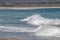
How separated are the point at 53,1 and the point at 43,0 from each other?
1.43 metres

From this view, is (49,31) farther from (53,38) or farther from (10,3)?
(10,3)

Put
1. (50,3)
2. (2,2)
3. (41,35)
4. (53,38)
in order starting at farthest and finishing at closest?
(2,2), (50,3), (41,35), (53,38)

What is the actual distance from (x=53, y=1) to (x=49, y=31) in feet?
61.1

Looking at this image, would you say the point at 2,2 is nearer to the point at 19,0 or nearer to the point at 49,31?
the point at 19,0

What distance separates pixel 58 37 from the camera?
263 inches

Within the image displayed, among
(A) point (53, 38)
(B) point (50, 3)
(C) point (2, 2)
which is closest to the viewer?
(A) point (53, 38)

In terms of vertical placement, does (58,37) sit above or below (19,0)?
below

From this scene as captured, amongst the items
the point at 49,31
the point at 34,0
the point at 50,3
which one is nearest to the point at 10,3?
the point at 34,0

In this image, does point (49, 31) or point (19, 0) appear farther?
point (19, 0)

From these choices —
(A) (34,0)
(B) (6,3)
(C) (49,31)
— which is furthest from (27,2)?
(C) (49,31)

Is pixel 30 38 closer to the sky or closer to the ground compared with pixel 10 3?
closer to the ground

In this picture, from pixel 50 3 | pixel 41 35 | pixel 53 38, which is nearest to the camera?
pixel 53 38

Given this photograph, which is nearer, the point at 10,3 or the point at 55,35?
the point at 55,35

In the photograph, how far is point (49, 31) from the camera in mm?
7559
